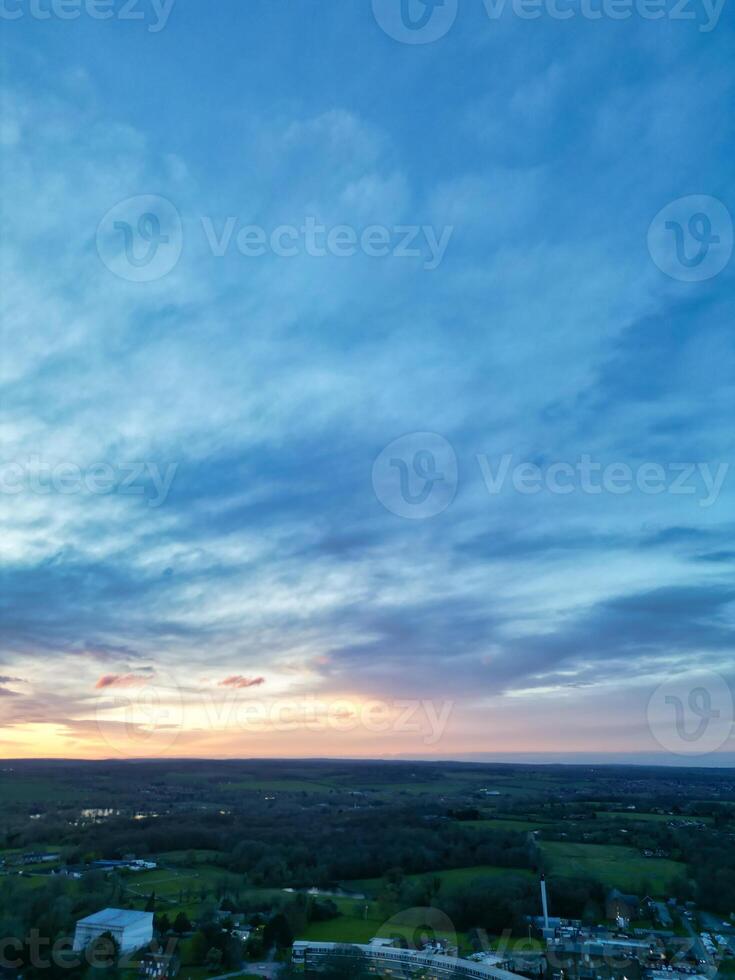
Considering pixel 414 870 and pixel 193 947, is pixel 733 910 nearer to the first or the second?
pixel 414 870

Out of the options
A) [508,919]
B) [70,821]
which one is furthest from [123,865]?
[508,919]

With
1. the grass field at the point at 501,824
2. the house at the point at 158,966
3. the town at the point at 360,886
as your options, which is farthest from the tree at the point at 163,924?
the grass field at the point at 501,824

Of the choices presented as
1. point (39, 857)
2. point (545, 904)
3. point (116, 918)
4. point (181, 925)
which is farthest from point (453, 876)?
point (39, 857)

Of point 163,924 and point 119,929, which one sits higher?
point 119,929

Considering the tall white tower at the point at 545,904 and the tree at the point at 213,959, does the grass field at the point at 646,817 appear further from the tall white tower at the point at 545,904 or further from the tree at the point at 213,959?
the tree at the point at 213,959

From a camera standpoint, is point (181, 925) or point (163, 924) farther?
point (163, 924)

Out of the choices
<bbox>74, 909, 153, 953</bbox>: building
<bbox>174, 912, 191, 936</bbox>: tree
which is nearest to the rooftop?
<bbox>74, 909, 153, 953</bbox>: building

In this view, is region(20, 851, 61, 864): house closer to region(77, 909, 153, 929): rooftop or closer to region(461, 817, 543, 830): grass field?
region(77, 909, 153, 929): rooftop

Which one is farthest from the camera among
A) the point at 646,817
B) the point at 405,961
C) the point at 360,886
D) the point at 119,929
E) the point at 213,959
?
the point at 646,817

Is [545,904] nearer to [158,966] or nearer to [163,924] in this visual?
[163,924]
